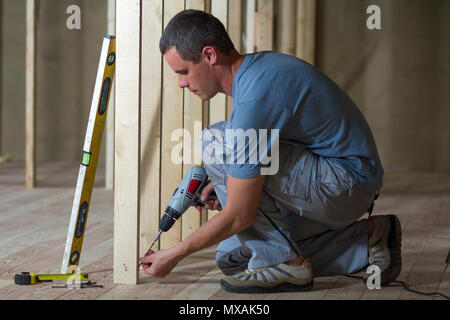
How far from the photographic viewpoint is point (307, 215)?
2.03 metres

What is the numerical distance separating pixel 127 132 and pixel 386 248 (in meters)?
0.90

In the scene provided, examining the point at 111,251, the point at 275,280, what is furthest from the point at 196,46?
the point at 111,251

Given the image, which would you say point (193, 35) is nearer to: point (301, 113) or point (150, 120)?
point (301, 113)

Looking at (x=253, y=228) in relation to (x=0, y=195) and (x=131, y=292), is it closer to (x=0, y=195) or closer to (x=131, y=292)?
(x=131, y=292)

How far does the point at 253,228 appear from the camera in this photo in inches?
78.0

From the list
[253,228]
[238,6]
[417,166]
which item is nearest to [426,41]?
[417,166]

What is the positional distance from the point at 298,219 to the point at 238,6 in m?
1.33

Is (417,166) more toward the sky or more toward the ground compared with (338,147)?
more toward the ground

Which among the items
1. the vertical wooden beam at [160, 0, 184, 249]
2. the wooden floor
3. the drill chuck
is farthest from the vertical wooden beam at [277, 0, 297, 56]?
the drill chuck

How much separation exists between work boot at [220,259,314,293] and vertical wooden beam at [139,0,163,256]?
609 millimetres

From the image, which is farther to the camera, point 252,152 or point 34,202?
point 34,202

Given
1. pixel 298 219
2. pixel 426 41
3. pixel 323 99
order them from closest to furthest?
pixel 323 99 < pixel 298 219 < pixel 426 41

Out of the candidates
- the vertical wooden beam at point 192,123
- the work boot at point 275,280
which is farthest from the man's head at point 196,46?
the vertical wooden beam at point 192,123
